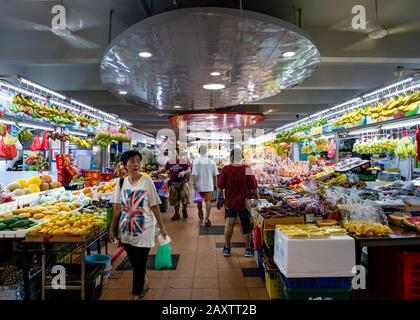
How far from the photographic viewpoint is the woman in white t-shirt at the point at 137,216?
322cm

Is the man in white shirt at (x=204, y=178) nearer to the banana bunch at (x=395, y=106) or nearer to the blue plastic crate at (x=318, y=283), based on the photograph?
the banana bunch at (x=395, y=106)

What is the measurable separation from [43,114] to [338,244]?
5.87 m

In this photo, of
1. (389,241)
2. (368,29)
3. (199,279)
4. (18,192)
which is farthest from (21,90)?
(389,241)

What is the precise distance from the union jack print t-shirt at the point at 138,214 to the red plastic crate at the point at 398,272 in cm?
279

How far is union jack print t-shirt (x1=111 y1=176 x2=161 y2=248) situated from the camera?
3215 mm

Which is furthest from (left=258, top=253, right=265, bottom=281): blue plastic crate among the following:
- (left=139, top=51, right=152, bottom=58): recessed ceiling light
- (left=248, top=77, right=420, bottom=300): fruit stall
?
(left=139, top=51, right=152, bottom=58): recessed ceiling light

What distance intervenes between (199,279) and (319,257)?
178 centimetres

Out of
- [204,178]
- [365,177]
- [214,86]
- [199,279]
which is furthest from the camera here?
[204,178]

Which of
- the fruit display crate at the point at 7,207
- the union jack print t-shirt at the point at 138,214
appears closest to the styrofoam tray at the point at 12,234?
the fruit display crate at the point at 7,207

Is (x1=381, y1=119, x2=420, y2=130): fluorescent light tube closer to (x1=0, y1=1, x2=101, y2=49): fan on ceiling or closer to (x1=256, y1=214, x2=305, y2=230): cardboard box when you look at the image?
(x1=256, y1=214, x2=305, y2=230): cardboard box

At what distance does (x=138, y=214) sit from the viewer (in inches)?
127

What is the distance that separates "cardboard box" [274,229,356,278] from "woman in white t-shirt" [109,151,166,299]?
146cm

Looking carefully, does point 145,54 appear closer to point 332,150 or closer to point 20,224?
point 20,224

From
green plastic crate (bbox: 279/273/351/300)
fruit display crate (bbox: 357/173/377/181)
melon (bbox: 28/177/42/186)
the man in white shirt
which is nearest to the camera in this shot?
green plastic crate (bbox: 279/273/351/300)
